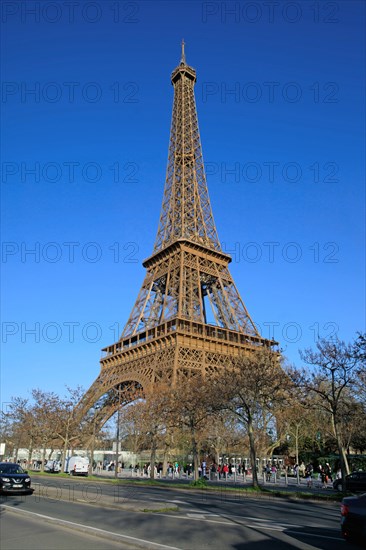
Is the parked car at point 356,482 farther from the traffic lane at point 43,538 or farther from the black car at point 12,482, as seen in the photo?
the traffic lane at point 43,538

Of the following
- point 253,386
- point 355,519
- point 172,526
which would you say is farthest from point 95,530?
point 253,386

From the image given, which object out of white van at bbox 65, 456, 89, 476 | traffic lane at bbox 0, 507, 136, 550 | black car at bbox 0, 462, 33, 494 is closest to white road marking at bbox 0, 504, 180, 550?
traffic lane at bbox 0, 507, 136, 550

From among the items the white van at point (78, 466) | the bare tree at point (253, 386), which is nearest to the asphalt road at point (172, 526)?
the bare tree at point (253, 386)

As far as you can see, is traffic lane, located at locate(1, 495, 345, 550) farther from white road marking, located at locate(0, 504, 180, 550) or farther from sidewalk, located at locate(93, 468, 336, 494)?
sidewalk, located at locate(93, 468, 336, 494)

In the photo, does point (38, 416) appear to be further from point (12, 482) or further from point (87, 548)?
point (87, 548)

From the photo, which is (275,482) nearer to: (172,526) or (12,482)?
(12,482)

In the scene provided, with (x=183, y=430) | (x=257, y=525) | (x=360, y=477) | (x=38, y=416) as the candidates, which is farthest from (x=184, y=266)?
(x=257, y=525)
